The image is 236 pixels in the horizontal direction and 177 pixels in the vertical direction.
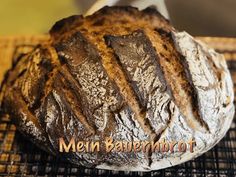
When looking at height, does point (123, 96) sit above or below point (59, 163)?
above

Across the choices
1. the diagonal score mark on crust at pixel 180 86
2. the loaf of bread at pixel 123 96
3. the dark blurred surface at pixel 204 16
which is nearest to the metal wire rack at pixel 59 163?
the loaf of bread at pixel 123 96

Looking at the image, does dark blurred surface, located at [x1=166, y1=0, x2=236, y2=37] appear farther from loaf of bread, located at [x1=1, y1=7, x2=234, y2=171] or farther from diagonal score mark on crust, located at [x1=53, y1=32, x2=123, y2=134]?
diagonal score mark on crust, located at [x1=53, y1=32, x2=123, y2=134]

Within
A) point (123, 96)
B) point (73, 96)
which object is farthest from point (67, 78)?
point (123, 96)

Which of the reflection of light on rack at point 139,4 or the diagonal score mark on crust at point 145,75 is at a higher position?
the reflection of light on rack at point 139,4

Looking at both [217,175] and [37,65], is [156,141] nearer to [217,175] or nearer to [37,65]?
[217,175]

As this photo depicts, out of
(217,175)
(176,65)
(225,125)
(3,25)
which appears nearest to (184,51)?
(176,65)

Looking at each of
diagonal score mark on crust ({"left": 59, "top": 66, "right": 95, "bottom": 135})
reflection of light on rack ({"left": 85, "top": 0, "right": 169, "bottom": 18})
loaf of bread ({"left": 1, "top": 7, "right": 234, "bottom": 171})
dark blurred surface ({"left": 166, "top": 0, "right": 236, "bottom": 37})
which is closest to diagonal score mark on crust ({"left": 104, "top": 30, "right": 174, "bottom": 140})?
loaf of bread ({"left": 1, "top": 7, "right": 234, "bottom": 171})

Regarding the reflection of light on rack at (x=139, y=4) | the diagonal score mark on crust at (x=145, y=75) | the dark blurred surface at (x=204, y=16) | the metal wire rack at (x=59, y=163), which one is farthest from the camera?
the dark blurred surface at (x=204, y=16)

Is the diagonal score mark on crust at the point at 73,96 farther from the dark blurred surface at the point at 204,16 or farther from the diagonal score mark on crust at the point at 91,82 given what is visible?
the dark blurred surface at the point at 204,16

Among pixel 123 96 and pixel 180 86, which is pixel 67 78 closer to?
pixel 123 96
